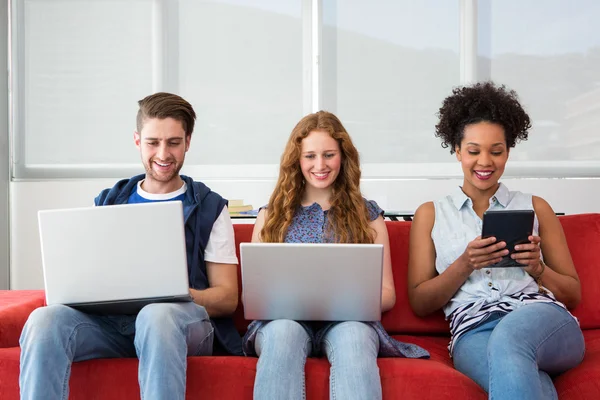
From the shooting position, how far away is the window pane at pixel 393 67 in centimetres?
471

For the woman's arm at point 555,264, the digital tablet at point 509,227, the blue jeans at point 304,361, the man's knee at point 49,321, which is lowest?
the blue jeans at point 304,361

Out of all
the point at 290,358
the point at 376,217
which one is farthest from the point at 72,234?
the point at 376,217

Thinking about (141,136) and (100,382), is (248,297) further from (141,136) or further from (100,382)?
(141,136)

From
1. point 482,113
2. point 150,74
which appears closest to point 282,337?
point 482,113

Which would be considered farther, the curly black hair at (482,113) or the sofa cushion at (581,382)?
the curly black hair at (482,113)

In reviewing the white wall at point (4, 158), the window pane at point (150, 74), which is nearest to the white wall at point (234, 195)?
the white wall at point (4, 158)

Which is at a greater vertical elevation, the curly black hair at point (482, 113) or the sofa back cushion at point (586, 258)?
the curly black hair at point (482, 113)

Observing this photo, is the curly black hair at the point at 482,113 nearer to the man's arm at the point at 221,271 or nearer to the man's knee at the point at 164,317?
the man's arm at the point at 221,271

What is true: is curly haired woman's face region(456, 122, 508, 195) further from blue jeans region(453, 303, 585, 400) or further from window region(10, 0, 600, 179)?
window region(10, 0, 600, 179)

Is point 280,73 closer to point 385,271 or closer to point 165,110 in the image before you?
point 165,110

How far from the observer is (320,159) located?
2.13 metres

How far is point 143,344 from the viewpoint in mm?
1624

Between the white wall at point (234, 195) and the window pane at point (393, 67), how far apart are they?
28 cm

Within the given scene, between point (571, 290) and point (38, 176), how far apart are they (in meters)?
3.81
